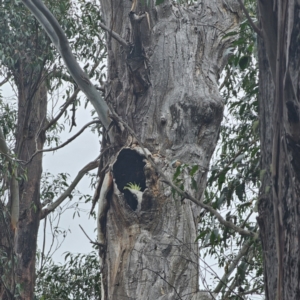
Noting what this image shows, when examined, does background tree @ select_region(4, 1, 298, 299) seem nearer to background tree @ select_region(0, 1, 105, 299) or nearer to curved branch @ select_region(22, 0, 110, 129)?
curved branch @ select_region(22, 0, 110, 129)

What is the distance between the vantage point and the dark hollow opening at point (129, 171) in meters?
3.69

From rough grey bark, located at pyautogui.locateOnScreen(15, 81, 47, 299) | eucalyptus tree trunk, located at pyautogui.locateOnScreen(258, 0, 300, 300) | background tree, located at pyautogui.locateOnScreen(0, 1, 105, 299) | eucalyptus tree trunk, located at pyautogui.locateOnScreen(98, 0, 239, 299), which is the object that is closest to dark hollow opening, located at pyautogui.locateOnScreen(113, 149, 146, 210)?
eucalyptus tree trunk, located at pyautogui.locateOnScreen(98, 0, 239, 299)

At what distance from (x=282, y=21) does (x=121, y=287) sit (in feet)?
8.69

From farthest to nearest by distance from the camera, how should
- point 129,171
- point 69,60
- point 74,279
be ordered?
1. point 74,279
2. point 69,60
3. point 129,171

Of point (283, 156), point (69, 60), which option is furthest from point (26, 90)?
point (283, 156)

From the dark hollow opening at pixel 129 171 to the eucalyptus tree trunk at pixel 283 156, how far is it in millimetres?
2379

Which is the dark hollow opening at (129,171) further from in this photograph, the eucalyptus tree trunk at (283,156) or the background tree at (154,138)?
the eucalyptus tree trunk at (283,156)

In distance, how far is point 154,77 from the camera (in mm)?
4164

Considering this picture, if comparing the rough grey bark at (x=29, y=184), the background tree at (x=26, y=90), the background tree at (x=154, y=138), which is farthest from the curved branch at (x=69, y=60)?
the rough grey bark at (x=29, y=184)

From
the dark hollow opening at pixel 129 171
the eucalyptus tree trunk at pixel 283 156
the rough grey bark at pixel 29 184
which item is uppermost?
the rough grey bark at pixel 29 184

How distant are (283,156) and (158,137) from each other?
2.73 meters

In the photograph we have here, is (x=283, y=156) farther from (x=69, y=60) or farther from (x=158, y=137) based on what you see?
(x=69, y=60)

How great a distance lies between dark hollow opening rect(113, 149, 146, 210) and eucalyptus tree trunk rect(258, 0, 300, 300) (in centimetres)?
238

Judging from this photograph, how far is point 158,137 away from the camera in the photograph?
13.0ft
